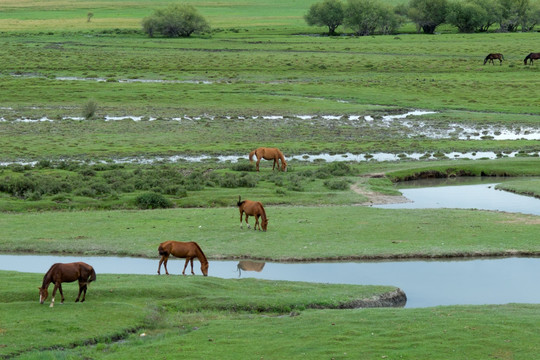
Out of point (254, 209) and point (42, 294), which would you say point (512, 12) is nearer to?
point (254, 209)

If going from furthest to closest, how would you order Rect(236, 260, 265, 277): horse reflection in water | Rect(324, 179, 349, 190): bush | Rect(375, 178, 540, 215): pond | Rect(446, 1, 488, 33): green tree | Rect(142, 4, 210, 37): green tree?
Rect(142, 4, 210, 37): green tree → Rect(446, 1, 488, 33): green tree → Rect(324, 179, 349, 190): bush → Rect(375, 178, 540, 215): pond → Rect(236, 260, 265, 277): horse reflection in water

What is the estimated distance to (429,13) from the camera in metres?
151

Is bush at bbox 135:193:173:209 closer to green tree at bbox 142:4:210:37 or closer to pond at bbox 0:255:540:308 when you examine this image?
pond at bbox 0:255:540:308

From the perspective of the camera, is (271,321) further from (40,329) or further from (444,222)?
(444,222)

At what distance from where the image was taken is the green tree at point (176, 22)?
149625 millimetres

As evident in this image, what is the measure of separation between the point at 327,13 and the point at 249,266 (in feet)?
446

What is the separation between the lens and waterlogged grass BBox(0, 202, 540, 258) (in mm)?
28406

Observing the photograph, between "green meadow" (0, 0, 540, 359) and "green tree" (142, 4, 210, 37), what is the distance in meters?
40.6

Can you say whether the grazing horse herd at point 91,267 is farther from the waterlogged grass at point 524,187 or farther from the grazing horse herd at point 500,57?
the grazing horse herd at point 500,57

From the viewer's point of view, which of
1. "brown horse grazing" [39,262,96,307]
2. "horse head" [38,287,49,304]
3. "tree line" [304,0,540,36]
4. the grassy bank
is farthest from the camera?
"tree line" [304,0,540,36]

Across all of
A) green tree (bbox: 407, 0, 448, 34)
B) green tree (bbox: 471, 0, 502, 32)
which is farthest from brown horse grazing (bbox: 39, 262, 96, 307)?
green tree (bbox: 471, 0, 502, 32)

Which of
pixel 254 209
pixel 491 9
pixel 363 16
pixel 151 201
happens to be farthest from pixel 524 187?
pixel 491 9

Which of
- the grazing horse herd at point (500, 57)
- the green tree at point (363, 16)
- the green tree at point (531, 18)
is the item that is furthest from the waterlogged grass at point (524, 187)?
the green tree at point (531, 18)

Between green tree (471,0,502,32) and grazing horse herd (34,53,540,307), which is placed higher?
green tree (471,0,502,32)
